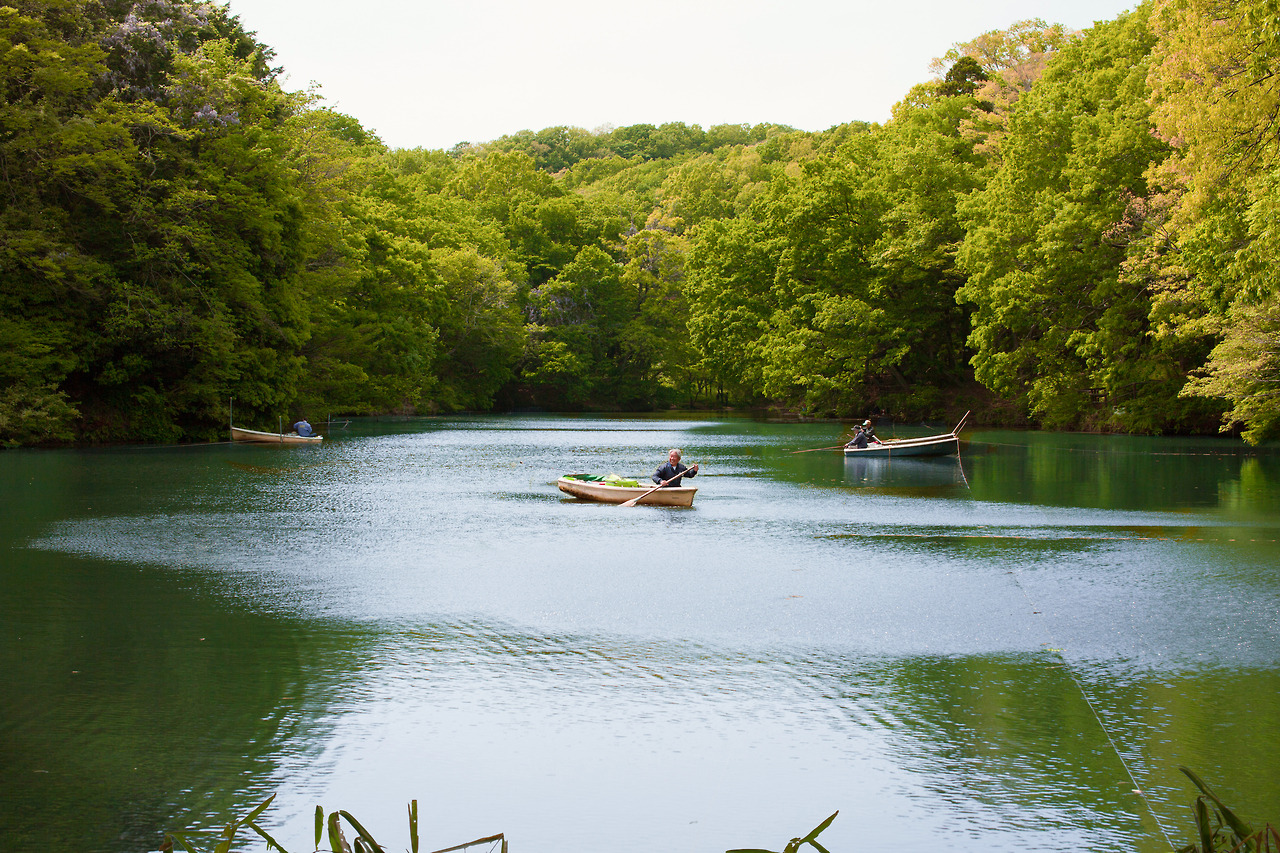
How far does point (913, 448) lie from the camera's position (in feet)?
108

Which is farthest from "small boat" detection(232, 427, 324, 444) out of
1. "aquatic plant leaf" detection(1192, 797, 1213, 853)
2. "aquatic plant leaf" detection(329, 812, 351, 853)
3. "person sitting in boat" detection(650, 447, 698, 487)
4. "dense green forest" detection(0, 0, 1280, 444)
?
"aquatic plant leaf" detection(1192, 797, 1213, 853)

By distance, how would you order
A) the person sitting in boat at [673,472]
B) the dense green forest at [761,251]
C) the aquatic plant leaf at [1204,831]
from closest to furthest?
the aquatic plant leaf at [1204,831] < the person sitting in boat at [673,472] < the dense green forest at [761,251]

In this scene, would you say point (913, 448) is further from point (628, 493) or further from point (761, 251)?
point (761, 251)

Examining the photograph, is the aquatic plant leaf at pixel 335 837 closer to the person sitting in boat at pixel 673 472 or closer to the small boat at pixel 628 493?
the small boat at pixel 628 493

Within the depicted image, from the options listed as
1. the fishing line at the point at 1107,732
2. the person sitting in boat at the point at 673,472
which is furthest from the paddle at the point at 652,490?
the fishing line at the point at 1107,732

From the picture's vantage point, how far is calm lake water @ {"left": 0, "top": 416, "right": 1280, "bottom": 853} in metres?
5.67

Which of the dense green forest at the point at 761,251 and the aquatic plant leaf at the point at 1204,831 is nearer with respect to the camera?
the aquatic plant leaf at the point at 1204,831

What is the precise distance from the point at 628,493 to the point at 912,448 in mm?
15060

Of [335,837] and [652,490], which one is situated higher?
[335,837]

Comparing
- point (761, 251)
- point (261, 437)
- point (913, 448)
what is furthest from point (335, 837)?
point (761, 251)

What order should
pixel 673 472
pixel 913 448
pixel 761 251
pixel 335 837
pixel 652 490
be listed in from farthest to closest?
1. pixel 761 251
2. pixel 913 448
3. pixel 673 472
4. pixel 652 490
5. pixel 335 837

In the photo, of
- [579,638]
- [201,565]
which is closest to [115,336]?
[201,565]

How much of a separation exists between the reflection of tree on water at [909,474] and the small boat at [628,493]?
5.38m

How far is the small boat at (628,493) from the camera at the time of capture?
2005cm
